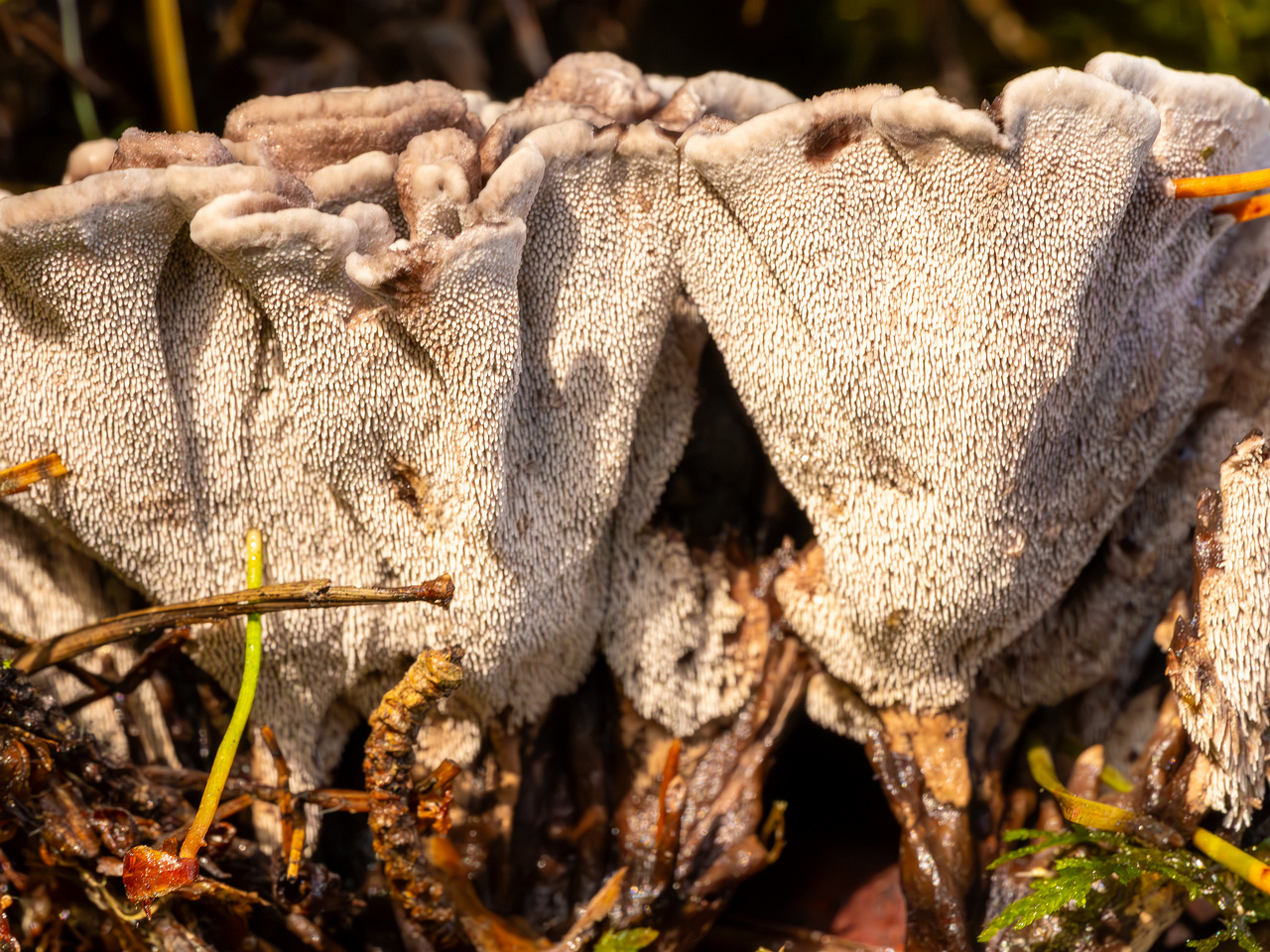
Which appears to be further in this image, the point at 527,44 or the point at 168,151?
the point at 527,44

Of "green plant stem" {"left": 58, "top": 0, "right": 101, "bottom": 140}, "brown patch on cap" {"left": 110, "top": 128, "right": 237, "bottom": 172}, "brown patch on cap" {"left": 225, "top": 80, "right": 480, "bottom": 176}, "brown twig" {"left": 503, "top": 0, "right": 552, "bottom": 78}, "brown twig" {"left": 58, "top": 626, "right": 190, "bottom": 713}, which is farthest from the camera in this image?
"brown twig" {"left": 503, "top": 0, "right": 552, "bottom": 78}

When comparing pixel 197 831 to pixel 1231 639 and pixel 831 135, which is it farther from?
pixel 1231 639

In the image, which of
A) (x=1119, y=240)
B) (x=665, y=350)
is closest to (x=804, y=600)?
(x=665, y=350)

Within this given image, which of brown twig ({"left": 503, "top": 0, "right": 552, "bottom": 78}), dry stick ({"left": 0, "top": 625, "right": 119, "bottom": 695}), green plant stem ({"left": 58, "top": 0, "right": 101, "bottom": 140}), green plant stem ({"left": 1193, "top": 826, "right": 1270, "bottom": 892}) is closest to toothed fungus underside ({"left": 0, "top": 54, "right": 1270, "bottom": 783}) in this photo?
dry stick ({"left": 0, "top": 625, "right": 119, "bottom": 695})

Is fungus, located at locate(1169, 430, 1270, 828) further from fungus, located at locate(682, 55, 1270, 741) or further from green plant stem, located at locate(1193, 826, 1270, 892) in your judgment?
fungus, located at locate(682, 55, 1270, 741)

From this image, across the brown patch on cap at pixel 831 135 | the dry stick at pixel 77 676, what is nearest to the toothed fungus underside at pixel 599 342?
the brown patch on cap at pixel 831 135

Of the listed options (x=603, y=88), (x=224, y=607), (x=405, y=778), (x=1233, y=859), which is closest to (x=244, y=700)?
(x=224, y=607)

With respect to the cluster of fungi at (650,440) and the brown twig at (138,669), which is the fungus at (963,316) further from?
the brown twig at (138,669)
